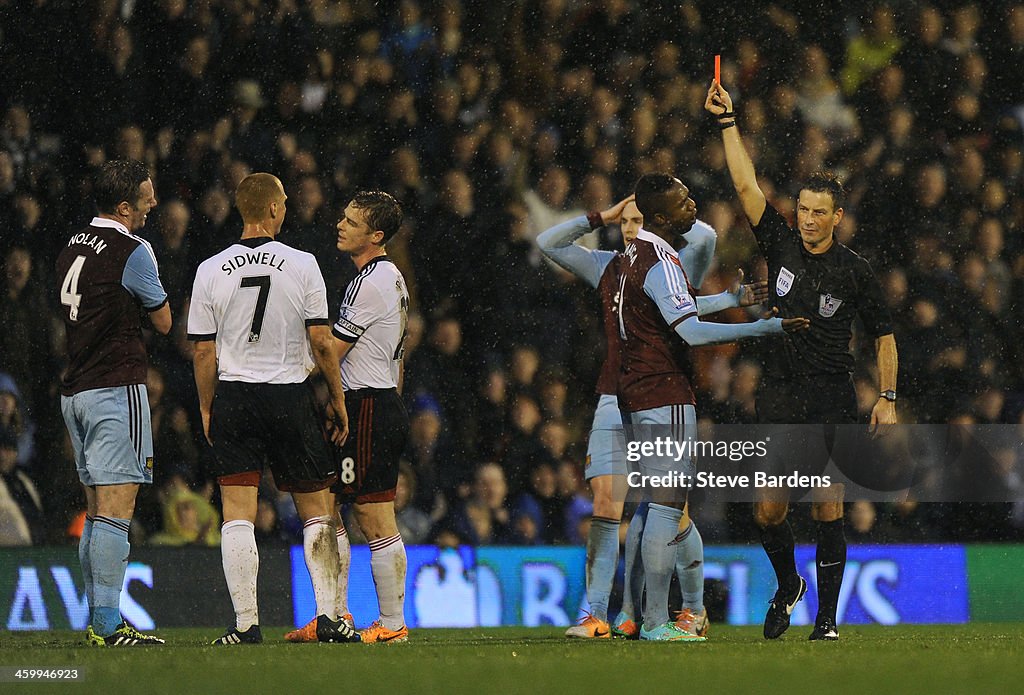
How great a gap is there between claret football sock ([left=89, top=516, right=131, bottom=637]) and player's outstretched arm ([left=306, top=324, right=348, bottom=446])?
2.63 ft

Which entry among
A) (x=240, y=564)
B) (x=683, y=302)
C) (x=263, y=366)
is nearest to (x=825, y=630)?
(x=683, y=302)

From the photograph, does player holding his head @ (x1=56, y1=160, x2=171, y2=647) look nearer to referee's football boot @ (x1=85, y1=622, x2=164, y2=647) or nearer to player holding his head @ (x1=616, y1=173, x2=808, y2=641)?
referee's football boot @ (x1=85, y1=622, x2=164, y2=647)

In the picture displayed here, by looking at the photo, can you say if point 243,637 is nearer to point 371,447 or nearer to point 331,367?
point 371,447

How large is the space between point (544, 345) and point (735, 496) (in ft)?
4.20

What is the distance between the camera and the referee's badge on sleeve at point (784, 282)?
5.80 metres

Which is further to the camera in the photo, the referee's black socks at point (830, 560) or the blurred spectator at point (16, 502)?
the blurred spectator at point (16, 502)

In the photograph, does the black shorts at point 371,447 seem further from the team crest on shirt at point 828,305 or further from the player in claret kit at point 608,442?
the team crest on shirt at point 828,305

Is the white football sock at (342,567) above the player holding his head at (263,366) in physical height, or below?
below

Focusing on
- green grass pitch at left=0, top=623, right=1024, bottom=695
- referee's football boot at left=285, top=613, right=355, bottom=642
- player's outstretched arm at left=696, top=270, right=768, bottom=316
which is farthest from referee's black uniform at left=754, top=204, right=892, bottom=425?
referee's football boot at left=285, top=613, right=355, bottom=642

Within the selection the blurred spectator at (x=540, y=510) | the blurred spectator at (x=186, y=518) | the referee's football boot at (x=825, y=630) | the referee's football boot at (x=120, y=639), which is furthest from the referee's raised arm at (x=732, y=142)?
the blurred spectator at (x=186, y=518)

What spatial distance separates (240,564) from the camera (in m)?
4.84

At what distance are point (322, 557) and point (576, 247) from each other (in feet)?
5.55

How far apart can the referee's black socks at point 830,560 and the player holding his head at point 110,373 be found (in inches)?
94.2

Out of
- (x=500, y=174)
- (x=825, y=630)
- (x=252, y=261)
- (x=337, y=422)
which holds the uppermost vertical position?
(x=500, y=174)
